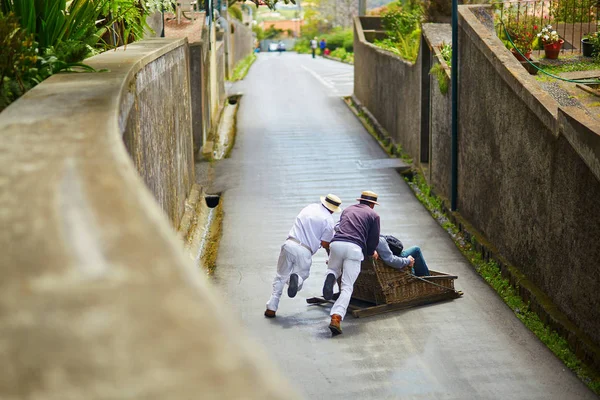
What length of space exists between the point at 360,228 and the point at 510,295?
2231 mm

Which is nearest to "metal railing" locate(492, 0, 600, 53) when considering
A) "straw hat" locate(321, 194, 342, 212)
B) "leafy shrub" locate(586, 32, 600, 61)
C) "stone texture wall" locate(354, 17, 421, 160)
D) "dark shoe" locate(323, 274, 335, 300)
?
"leafy shrub" locate(586, 32, 600, 61)

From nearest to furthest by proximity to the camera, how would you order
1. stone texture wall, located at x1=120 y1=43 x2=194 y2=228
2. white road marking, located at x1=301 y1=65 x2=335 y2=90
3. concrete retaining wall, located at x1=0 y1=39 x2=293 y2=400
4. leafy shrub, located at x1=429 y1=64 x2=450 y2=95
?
1. concrete retaining wall, located at x1=0 y1=39 x2=293 y2=400
2. stone texture wall, located at x1=120 y1=43 x2=194 y2=228
3. leafy shrub, located at x1=429 y1=64 x2=450 y2=95
4. white road marking, located at x1=301 y1=65 x2=335 y2=90

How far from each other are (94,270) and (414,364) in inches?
299

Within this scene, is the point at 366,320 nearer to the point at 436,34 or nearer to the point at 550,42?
the point at 550,42

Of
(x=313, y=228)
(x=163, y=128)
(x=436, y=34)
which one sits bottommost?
(x=313, y=228)

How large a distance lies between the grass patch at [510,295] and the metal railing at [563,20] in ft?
11.6

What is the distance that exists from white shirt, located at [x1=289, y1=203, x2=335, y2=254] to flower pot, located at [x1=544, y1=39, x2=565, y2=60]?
745 centimetres

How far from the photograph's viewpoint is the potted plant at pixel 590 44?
16.6 metres

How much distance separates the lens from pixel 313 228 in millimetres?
11391

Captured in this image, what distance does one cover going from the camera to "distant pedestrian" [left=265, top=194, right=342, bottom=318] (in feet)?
36.8

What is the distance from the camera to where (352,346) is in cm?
1019

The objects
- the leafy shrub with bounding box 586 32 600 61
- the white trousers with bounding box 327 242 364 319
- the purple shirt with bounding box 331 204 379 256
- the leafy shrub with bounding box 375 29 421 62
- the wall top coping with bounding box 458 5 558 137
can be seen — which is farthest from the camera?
the leafy shrub with bounding box 375 29 421 62

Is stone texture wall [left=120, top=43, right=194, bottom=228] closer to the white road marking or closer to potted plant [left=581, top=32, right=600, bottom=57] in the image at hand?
potted plant [left=581, top=32, right=600, bottom=57]

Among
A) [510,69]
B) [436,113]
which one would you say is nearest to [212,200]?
[436,113]
